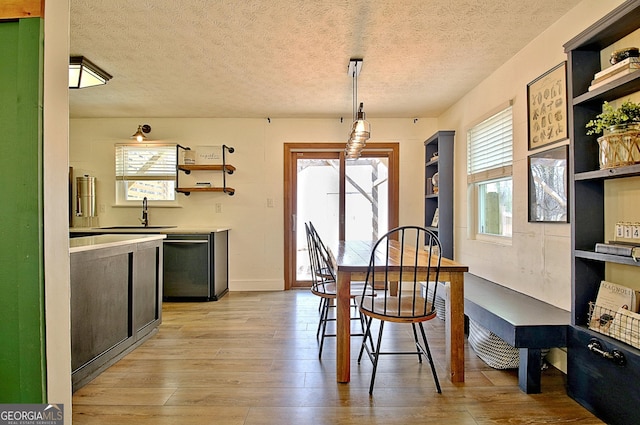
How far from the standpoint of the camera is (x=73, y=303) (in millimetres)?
1996

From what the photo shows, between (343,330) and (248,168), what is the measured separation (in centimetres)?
310

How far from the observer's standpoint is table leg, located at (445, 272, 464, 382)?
2.11 m

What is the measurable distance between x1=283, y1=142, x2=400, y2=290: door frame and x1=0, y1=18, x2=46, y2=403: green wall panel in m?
3.64

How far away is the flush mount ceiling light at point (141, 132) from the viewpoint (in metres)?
4.37

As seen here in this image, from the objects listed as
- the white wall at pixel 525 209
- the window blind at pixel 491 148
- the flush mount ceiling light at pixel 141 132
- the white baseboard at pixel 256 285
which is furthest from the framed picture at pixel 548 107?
the flush mount ceiling light at pixel 141 132

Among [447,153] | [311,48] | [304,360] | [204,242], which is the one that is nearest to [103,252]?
[304,360]

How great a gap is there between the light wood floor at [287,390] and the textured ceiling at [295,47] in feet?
7.69

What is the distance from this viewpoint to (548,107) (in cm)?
240

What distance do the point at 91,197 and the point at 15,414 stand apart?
4.09m

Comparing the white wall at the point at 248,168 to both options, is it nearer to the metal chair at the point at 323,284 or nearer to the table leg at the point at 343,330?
the metal chair at the point at 323,284

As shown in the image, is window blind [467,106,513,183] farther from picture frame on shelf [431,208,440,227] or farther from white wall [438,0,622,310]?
picture frame on shelf [431,208,440,227]

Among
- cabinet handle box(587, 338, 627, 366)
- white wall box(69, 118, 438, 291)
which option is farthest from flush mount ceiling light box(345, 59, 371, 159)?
cabinet handle box(587, 338, 627, 366)

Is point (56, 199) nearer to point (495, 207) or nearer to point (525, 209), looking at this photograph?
point (525, 209)

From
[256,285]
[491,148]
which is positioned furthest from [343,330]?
[256,285]
